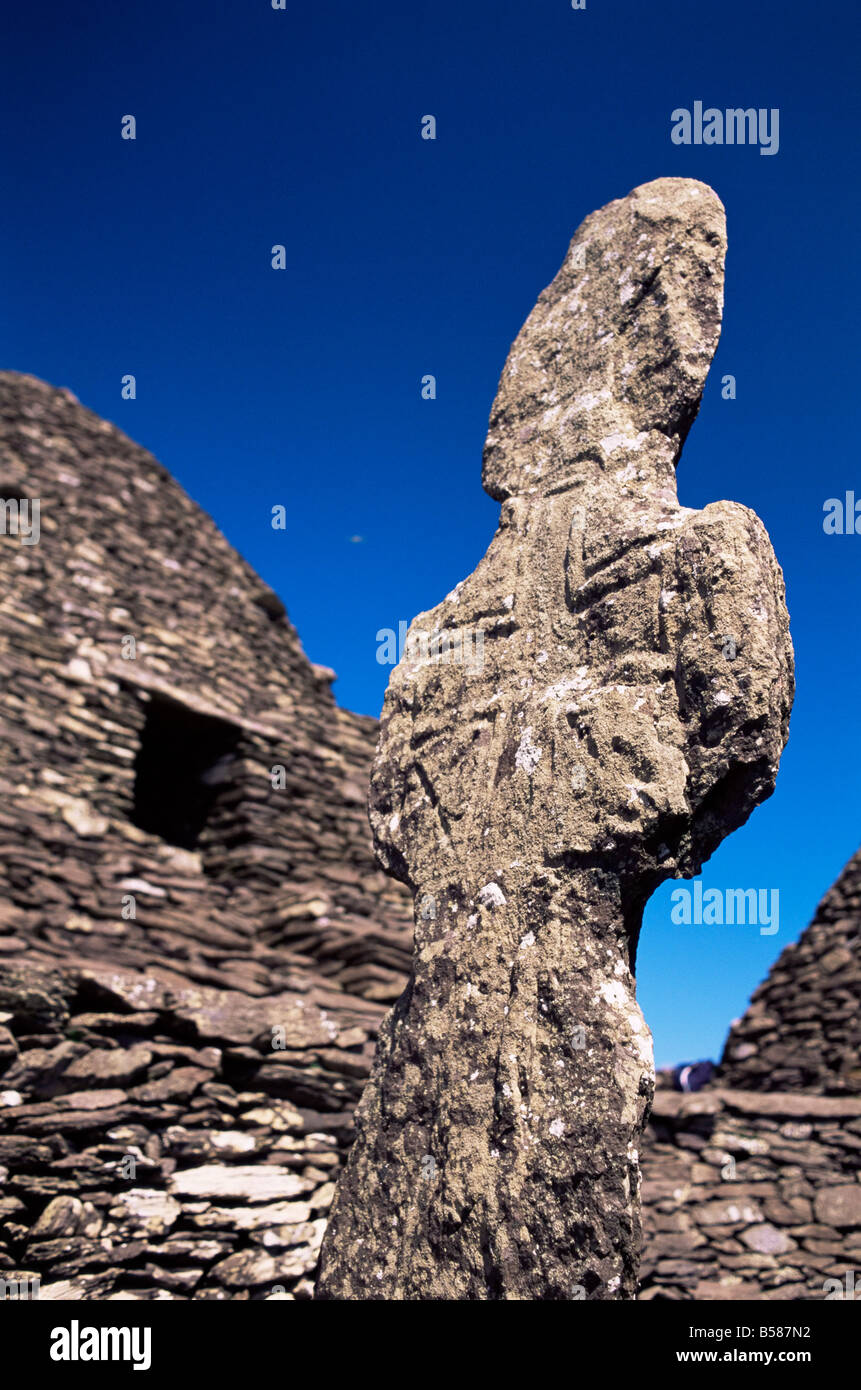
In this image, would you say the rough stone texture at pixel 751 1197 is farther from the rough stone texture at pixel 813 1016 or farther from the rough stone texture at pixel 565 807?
the rough stone texture at pixel 565 807

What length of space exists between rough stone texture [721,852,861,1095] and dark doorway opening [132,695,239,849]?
645 cm

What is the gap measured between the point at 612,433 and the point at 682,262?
696mm

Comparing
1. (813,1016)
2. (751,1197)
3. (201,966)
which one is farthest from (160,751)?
(813,1016)

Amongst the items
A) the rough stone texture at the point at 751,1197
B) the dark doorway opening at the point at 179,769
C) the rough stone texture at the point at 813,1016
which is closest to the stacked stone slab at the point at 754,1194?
the rough stone texture at the point at 751,1197

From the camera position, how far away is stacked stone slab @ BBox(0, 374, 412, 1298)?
415 centimetres

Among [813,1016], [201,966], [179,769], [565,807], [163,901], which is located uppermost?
[179,769]

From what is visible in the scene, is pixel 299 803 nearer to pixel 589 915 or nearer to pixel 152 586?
pixel 152 586

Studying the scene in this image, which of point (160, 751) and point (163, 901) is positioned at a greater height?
point (160, 751)

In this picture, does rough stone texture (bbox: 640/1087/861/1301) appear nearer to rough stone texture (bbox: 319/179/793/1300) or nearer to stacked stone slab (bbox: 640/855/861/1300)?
stacked stone slab (bbox: 640/855/861/1300)

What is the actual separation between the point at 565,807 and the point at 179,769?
7.06 m

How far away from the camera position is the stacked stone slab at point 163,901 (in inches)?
163

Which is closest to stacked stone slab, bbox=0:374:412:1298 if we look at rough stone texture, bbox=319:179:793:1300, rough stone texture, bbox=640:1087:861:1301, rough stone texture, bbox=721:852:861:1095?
rough stone texture, bbox=319:179:793:1300

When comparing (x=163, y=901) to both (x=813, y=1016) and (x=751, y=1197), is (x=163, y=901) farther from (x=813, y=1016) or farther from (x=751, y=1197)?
(x=813, y=1016)

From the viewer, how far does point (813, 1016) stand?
A: 991cm
